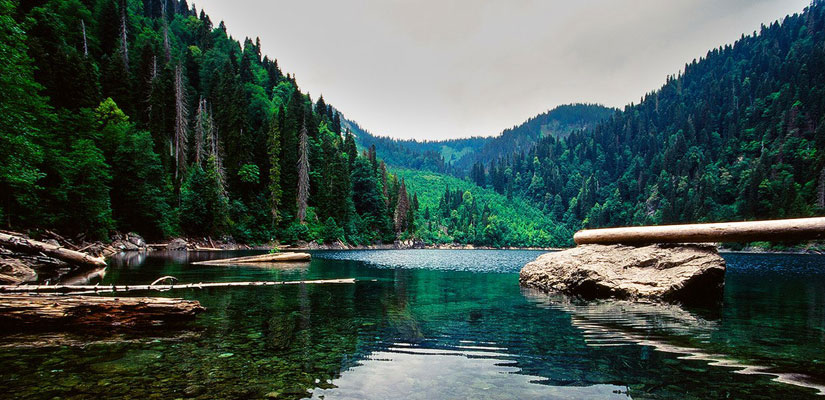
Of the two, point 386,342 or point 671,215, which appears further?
point 671,215

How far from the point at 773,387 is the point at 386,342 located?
5.25 m

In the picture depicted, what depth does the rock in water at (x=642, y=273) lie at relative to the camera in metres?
11.9

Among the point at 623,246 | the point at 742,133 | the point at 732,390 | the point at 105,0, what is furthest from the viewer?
the point at 742,133

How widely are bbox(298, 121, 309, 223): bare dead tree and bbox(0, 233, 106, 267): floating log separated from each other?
49.9 m

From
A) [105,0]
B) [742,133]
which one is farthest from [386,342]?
[742,133]

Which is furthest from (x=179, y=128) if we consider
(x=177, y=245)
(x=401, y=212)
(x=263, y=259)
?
(x=401, y=212)

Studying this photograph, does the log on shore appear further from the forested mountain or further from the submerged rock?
the forested mountain

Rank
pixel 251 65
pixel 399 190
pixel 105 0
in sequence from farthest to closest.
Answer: pixel 399 190 → pixel 251 65 → pixel 105 0

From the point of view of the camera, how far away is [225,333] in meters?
6.87

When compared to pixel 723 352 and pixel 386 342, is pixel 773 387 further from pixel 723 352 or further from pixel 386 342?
pixel 386 342

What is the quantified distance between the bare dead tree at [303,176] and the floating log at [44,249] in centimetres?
4994

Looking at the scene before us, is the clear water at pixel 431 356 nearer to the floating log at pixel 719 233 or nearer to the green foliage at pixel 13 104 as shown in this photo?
the floating log at pixel 719 233

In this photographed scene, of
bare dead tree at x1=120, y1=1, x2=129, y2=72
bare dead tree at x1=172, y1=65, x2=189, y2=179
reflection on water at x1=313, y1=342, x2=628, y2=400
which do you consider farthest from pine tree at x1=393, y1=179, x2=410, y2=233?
reflection on water at x1=313, y1=342, x2=628, y2=400

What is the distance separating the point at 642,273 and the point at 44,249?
24.8 meters
